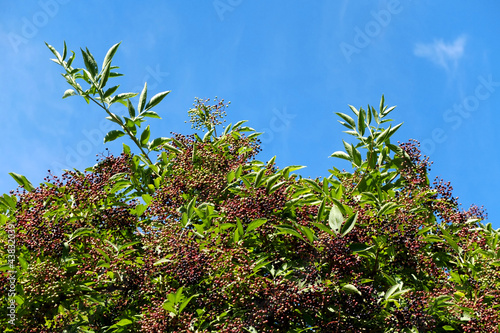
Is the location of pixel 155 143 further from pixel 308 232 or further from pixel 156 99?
pixel 308 232

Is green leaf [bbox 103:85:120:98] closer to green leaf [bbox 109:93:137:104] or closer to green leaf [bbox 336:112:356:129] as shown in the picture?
green leaf [bbox 109:93:137:104]

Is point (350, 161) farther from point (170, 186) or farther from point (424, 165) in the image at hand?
point (170, 186)

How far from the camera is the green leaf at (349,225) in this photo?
3670 mm

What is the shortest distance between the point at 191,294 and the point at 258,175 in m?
1.11

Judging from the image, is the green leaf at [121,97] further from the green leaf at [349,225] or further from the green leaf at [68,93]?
the green leaf at [349,225]

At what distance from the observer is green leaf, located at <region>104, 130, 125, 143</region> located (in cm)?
520

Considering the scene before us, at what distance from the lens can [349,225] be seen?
372 cm

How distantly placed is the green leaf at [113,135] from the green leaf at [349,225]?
8.63 ft

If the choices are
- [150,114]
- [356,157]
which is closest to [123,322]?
[150,114]

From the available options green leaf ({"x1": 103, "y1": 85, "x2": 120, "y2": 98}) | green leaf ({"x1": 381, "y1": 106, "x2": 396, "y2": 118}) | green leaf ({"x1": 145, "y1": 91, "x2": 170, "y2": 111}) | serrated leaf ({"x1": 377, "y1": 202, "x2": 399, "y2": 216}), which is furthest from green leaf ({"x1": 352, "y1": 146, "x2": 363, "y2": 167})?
green leaf ({"x1": 103, "y1": 85, "x2": 120, "y2": 98})

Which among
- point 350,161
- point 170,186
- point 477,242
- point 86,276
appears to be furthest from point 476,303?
point 86,276

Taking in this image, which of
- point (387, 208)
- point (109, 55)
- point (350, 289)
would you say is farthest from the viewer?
point (109, 55)

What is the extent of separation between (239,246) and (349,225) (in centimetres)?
82

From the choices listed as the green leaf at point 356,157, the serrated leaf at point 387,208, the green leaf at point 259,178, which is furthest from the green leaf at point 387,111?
the green leaf at point 259,178
